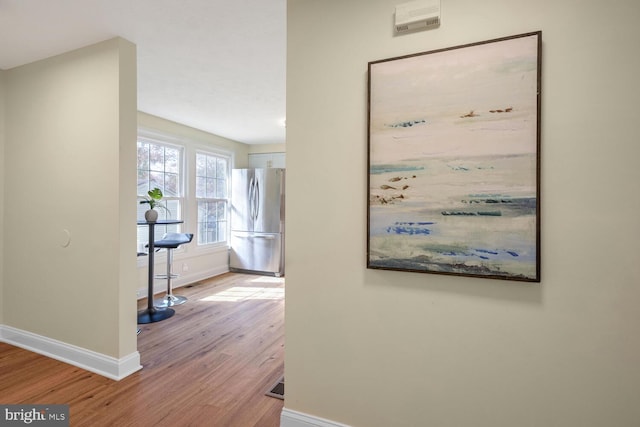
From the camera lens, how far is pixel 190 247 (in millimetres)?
4926

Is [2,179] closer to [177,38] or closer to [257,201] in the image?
[177,38]

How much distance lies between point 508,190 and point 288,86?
1177 millimetres

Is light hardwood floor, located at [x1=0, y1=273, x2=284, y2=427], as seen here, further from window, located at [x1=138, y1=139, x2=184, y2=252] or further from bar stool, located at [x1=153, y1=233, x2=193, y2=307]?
window, located at [x1=138, y1=139, x2=184, y2=252]

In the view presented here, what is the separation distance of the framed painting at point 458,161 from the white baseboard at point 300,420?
855 mm

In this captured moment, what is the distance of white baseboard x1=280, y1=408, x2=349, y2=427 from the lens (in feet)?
5.34

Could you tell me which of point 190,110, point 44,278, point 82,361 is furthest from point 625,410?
point 190,110

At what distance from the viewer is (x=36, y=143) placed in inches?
104

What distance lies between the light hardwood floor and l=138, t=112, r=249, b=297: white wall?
132 cm

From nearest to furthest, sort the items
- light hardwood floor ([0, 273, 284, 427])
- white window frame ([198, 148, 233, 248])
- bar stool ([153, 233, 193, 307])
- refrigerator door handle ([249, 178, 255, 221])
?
light hardwood floor ([0, 273, 284, 427]) < bar stool ([153, 233, 193, 307]) < white window frame ([198, 148, 233, 248]) < refrigerator door handle ([249, 178, 255, 221])

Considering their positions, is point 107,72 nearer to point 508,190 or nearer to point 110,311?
point 110,311

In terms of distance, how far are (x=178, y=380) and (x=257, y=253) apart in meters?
3.37

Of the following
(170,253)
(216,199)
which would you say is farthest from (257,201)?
(170,253)

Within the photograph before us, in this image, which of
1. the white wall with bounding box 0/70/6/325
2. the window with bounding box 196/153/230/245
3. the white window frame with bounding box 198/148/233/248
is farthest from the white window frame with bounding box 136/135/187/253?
the white wall with bounding box 0/70/6/325

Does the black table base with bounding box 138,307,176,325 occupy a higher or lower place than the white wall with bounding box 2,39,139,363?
lower
